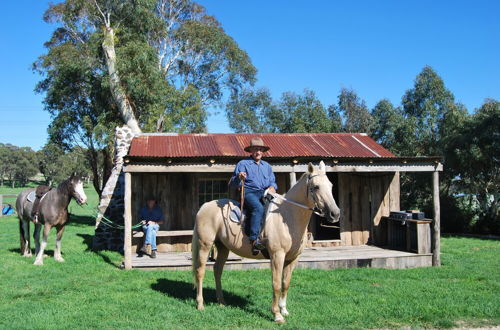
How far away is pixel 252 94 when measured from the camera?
4094cm

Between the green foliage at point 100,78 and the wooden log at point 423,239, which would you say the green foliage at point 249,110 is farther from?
the wooden log at point 423,239

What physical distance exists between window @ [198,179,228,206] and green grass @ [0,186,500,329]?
2.99 m

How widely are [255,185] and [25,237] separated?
777 cm

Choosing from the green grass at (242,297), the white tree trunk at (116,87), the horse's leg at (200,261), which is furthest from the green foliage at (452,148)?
the white tree trunk at (116,87)

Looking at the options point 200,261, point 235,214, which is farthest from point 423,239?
point 200,261

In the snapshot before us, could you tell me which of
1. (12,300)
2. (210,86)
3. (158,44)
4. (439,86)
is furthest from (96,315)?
(210,86)

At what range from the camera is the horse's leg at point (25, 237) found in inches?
421

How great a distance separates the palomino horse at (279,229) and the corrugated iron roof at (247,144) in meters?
3.44

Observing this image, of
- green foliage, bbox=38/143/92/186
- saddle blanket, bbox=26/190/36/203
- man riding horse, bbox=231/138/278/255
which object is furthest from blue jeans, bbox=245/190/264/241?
green foliage, bbox=38/143/92/186

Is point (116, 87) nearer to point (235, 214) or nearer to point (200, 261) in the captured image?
point (200, 261)

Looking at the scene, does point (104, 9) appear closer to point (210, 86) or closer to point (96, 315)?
point (210, 86)

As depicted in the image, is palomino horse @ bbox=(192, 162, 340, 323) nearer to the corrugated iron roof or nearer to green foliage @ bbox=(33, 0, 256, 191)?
the corrugated iron roof

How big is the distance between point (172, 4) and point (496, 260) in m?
25.9

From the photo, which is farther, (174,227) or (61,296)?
(174,227)
